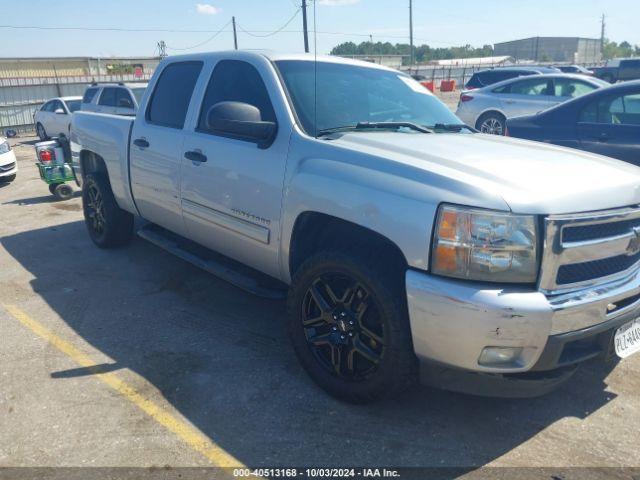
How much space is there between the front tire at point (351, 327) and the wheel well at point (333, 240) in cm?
9

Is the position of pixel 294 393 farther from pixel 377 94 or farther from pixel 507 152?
pixel 377 94

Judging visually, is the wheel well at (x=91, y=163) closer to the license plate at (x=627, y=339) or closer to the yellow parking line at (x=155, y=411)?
the yellow parking line at (x=155, y=411)

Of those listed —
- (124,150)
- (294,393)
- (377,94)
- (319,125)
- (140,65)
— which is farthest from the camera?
(140,65)

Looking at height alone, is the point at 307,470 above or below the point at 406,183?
below

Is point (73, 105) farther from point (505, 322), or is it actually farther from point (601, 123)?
point (505, 322)

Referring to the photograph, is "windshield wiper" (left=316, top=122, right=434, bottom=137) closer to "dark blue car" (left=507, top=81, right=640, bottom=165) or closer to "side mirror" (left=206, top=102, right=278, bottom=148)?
"side mirror" (left=206, top=102, right=278, bottom=148)

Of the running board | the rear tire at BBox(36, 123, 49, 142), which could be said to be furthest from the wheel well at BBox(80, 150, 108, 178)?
the rear tire at BBox(36, 123, 49, 142)

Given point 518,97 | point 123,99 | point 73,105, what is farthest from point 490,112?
point 73,105

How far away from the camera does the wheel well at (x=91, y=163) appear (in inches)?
232

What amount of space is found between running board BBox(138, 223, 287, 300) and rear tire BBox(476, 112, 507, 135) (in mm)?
9160

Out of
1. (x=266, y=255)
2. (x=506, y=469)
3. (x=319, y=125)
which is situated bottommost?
(x=506, y=469)

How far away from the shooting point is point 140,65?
4544cm

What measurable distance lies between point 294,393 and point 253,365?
1.49 feet

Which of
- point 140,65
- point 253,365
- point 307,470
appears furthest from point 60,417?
point 140,65
